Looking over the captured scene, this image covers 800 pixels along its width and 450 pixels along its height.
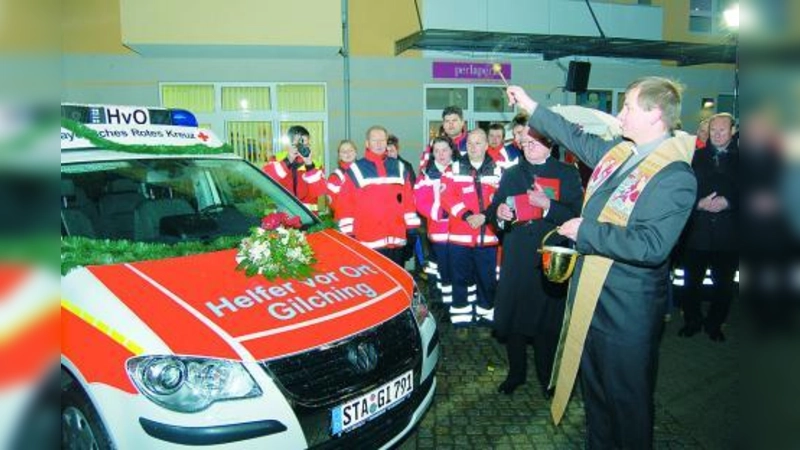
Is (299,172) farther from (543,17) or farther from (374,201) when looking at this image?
(543,17)

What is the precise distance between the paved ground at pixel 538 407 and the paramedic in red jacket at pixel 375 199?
4.22 ft

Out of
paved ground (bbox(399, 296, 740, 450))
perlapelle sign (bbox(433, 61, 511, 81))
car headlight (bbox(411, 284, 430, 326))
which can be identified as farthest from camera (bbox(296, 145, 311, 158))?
perlapelle sign (bbox(433, 61, 511, 81))

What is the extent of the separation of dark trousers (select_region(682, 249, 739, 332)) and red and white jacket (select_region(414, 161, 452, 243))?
245 centimetres

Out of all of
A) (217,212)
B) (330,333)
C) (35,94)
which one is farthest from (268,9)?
(35,94)

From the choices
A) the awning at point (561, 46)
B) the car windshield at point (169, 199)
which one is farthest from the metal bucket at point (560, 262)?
the awning at point (561, 46)

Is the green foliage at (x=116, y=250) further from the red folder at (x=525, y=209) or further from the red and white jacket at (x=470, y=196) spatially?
the red and white jacket at (x=470, y=196)

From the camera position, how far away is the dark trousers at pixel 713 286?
543 cm

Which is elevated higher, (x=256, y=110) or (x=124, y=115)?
(x=256, y=110)

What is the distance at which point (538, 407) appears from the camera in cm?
412

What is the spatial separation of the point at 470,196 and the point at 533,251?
160 cm

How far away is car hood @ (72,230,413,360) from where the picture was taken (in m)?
2.60

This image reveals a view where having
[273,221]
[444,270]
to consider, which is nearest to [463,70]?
[444,270]

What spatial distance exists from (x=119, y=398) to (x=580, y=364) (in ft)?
7.36

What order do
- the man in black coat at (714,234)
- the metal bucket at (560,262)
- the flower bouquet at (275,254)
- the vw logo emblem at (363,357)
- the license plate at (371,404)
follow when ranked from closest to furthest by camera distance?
the license plate at (371,404)
the vw logo emblem at (363,357)
the metal bucket at (560,262)
the flower bouquet at (275,254)
the man in black coat at (714,234)
